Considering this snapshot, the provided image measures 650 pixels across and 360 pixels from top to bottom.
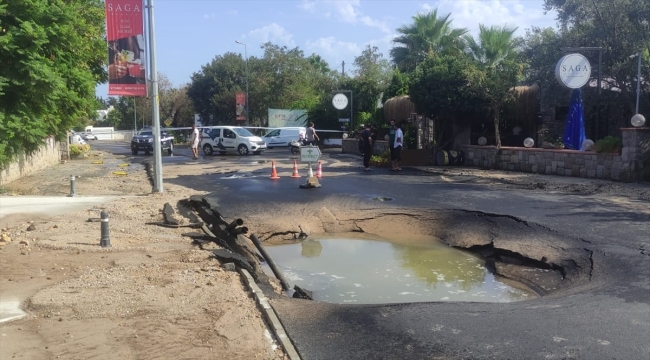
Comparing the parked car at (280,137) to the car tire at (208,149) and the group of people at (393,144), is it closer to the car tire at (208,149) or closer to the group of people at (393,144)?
the car tire at (208,149)

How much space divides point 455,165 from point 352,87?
18068 millimetres

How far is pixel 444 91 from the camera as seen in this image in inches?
864

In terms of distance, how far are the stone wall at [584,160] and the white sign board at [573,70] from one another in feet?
7.25

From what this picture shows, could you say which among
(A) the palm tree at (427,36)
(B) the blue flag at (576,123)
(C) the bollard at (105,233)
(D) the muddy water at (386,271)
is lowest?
(D) the muddy water at (386,271)

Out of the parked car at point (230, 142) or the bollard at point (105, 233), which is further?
the parked car at point (230, 142)

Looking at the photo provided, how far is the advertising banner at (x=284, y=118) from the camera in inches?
1886

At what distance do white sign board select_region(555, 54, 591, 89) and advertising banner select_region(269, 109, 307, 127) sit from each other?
101ft

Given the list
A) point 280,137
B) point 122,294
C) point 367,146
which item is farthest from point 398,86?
point 122,294

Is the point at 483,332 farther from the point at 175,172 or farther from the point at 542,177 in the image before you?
the point at 175,172

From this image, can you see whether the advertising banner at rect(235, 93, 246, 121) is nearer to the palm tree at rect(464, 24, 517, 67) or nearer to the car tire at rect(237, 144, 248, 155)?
the car tire at rect(237, 144, 248, 155)

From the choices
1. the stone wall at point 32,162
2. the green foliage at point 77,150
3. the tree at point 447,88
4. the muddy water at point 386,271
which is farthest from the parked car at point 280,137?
the muddy water at point 386,271

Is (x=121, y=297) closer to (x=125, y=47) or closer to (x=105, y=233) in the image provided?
(x=105, y=233)

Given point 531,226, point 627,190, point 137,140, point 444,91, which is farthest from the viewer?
point 137,140

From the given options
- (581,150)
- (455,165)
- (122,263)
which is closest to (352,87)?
(455,165)
